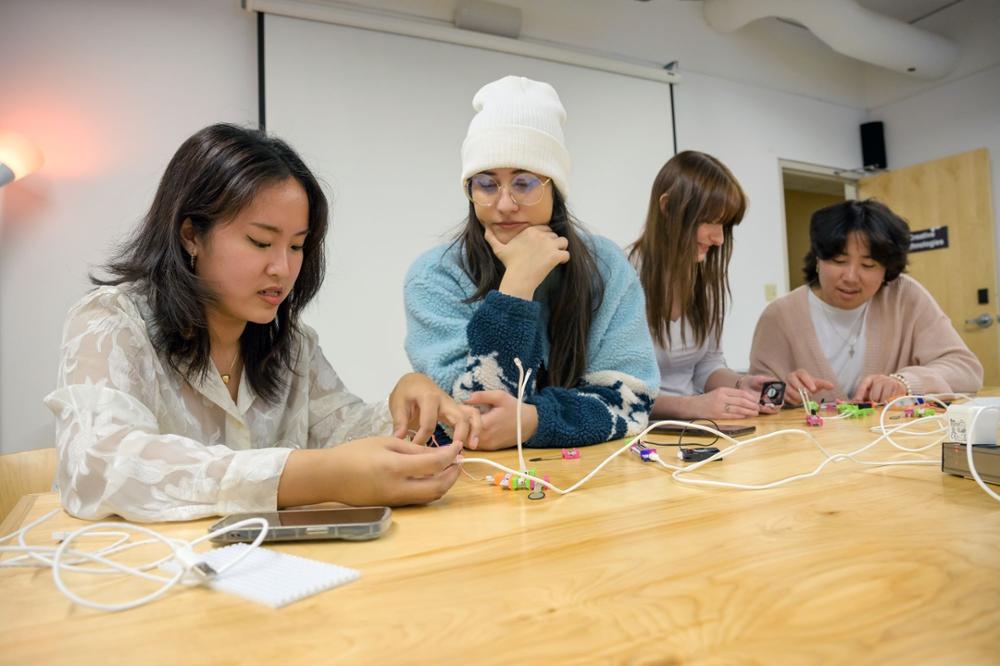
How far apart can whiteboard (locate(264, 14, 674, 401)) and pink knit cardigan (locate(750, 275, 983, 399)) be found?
5.13 ft

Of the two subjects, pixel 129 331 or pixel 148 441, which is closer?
pixel 148 441

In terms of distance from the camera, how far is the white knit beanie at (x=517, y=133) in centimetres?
131

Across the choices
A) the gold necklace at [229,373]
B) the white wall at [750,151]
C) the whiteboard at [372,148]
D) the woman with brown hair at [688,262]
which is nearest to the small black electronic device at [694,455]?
the gold necklace at [229,373]

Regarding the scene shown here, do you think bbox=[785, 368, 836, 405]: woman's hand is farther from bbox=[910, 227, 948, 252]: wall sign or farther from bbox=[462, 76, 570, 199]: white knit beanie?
bbox=[910, 227, 948, 252]: wall sign

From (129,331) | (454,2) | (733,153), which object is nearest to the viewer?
(129,331)

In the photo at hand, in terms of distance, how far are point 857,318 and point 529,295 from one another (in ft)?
4.85

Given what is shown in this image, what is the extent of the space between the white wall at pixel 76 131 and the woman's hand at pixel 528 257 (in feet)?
6.20

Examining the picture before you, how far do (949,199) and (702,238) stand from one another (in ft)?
11.0

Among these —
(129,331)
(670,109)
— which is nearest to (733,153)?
(670,109)

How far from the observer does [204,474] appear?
0.67 meters

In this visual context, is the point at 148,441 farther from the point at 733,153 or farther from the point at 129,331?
the point at 733,153

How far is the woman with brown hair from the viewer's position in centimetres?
179

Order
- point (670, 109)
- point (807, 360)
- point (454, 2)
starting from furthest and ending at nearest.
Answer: point (670, 109) < point (454, 2) < point (807, 360)

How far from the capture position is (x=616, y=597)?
41 cm
